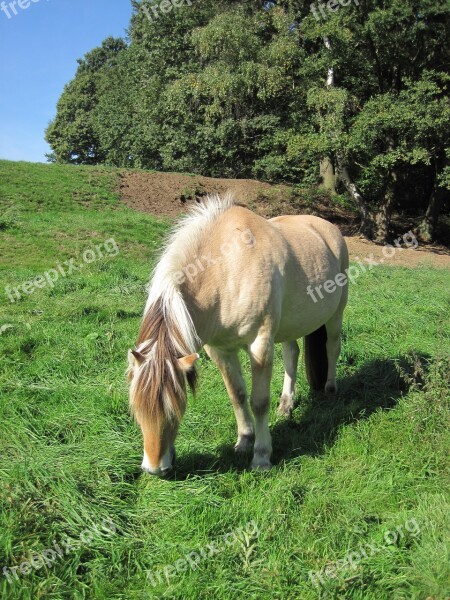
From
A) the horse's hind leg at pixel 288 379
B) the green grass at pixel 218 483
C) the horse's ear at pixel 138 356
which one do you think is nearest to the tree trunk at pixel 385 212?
the green grass at pixel 218 483

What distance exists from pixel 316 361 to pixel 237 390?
1312mm

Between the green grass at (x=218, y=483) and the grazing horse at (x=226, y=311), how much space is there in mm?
343

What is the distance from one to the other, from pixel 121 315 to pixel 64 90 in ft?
161

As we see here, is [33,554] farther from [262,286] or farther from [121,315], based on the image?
[121,315]

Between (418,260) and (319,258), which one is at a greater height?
(319,258)

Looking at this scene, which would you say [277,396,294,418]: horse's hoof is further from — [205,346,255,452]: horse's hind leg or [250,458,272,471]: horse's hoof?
[250,458,272,471]: horse's hoof

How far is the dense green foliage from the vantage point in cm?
1497

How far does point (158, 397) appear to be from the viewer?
2.76 m

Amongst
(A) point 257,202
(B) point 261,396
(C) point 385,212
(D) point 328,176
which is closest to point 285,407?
(B) point 261,396

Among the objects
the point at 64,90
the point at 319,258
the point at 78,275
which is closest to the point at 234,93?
the point at 78,275

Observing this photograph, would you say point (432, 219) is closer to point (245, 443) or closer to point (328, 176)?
point (328, 176)

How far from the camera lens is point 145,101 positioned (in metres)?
24.4

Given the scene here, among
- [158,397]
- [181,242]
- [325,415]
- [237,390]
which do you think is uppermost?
[181,242]

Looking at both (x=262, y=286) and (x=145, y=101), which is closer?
(x=262, y=286)
